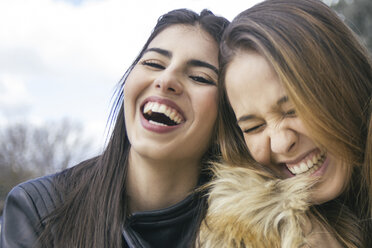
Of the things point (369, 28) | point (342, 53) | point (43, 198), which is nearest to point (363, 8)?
point (369, 28)

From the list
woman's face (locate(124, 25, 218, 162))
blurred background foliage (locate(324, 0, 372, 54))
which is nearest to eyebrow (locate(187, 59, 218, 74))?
woman's face (locate(124, 25, 218, 162))

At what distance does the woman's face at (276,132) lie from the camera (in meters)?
1.97

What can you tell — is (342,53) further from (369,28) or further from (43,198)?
(369,28)

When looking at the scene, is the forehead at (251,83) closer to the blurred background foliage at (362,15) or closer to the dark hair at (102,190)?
the dark hair at (102,190)

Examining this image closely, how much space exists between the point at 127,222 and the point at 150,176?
303 millimetres

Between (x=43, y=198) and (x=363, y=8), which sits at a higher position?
(x=363, y=8)

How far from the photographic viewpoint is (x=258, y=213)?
1.94m

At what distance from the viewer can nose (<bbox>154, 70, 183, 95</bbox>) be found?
231cm

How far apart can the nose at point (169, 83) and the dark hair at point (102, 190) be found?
1.32 ft

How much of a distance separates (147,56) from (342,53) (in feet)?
3.47

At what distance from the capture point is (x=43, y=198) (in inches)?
96.8

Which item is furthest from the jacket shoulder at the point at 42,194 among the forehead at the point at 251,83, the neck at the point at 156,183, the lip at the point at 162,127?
the forehead at the point at 251,83

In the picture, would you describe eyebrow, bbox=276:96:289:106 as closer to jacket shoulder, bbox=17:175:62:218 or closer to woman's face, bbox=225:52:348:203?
woman's face, bbox=225:52:348:203

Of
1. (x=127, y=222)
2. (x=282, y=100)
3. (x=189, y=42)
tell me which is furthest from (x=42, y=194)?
(x=282, y=100)
